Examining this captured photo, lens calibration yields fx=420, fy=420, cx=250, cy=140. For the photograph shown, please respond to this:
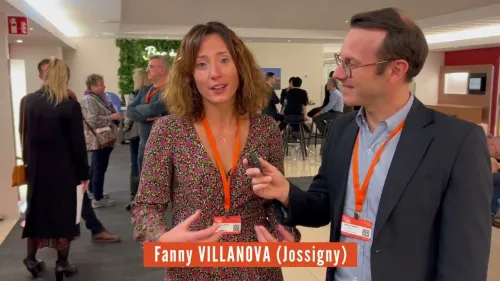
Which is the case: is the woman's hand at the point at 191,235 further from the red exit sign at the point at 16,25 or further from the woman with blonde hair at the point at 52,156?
the red exit sign at the point at 16,25

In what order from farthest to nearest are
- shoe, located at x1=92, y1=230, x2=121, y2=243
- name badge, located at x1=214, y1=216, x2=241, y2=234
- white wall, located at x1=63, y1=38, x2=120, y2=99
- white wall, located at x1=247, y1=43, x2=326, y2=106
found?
1. white wall, located at x1=247, y1=43, x2=326, y2=106
2. white wall, located at x1=63, y1=38, x2=120, y2=99
3. shoe, located at x1=92, y1=230, x2=121, y2=243
4. name badge, located at x1=214, y1=216, x2=241, y2=234

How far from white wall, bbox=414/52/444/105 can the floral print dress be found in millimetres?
14923

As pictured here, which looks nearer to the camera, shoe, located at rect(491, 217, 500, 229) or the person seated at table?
shoe, located at rect(491, 217, 500, 229)

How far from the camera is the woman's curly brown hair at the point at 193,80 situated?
124 cm

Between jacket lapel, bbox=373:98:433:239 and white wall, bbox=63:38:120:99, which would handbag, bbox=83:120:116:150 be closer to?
jacket lapel, bbox=373:98:433:239

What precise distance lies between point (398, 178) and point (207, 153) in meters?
0.54

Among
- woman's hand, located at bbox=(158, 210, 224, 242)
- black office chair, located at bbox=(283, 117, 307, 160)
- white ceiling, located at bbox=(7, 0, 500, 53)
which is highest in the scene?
white ceiling, located at bbox=(7, 0, 500, 53)

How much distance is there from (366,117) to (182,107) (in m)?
0.55

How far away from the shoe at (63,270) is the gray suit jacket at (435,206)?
9.65 feet

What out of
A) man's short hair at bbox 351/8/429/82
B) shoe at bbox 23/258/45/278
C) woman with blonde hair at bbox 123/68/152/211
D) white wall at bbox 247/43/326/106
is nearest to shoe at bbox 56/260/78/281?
shoe at bbox 23/258/45/278

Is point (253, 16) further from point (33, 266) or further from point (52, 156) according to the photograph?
point (33, 266)

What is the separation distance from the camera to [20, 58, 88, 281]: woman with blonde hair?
3.12 m

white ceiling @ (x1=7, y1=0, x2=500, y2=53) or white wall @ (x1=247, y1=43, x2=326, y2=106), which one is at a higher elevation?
white ceiling @ (x1=7, y1=0, x2=500, y2=53)

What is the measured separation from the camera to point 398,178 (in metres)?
1.03
